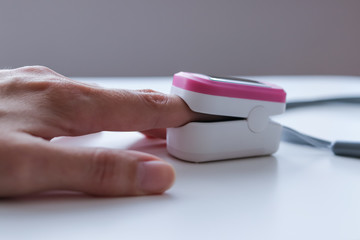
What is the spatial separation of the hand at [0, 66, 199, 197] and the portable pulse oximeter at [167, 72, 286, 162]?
3cm

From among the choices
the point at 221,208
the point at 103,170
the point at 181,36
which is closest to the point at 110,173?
the point at 103,170

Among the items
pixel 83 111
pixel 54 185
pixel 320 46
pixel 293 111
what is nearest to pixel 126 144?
pixel 83 111

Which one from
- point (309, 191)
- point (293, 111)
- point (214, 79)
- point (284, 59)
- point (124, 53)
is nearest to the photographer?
point (309, 191)

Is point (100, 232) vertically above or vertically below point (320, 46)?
below

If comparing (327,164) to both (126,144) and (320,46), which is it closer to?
(126,144)

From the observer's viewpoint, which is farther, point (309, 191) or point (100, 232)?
point (309, 191)

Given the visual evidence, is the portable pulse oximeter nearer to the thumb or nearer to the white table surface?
the white table surface

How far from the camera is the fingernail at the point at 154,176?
44 cm

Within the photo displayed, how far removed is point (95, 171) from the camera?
43cm

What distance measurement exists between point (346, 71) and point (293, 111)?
5.17 ft

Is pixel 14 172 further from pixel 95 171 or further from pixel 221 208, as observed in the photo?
pixel 221 208

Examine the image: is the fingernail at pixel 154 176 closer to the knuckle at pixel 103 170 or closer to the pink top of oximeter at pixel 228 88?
the knuckle at pixel 103 170

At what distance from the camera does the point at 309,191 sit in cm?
51

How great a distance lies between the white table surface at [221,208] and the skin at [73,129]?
0.02m
